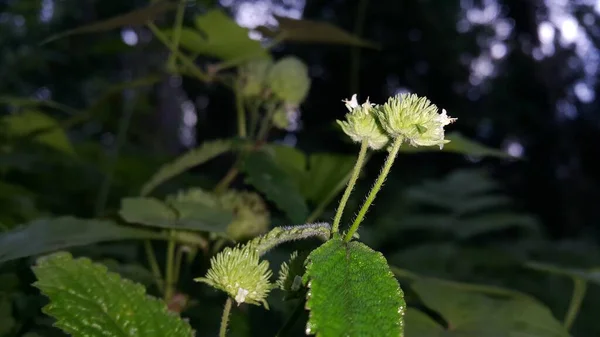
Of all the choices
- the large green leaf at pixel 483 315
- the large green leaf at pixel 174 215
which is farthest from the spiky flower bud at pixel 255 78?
the large green leaf at pixel 483 315

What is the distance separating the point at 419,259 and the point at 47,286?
1.35 m

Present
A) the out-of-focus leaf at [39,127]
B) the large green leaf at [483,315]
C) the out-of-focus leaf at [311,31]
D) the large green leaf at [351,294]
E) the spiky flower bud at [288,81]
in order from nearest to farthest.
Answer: the large green leaf at [351,294], the large green leaf at [483,315], the spiky flower bud at [288,81], the out-of-focus leaf at [311,31], the out-of-focus leaf at [39,127]

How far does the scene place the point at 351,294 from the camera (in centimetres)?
31

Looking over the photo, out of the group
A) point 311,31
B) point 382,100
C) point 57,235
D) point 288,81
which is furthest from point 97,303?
point 382,100

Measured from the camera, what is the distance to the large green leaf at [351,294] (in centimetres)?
29

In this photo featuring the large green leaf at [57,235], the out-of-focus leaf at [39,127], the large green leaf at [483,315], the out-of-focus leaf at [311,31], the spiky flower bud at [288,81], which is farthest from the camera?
the out-of-focus leaf at [39,127]

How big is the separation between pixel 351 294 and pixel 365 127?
0.11 metres

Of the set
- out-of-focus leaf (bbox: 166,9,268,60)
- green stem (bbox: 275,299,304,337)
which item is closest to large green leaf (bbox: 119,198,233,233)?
green stem (bbox: 275,299,304,337)

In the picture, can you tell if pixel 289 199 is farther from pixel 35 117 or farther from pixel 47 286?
pixel 35 117

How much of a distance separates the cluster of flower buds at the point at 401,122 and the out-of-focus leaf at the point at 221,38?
0.40 meters

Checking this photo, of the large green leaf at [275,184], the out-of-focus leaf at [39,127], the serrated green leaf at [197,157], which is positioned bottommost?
the large green leaf at [275,184]

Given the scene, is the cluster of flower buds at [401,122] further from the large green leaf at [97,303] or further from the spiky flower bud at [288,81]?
the spiky flower bud at [288,81]

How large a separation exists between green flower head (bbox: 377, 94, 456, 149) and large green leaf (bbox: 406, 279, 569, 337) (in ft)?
0.84

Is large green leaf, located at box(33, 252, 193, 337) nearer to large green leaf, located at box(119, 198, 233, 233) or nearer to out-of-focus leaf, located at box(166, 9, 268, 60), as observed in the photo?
large green leaf, located at box(119, 198, 233, 233)
